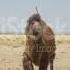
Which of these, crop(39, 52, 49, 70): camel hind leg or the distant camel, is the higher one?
the distant camel

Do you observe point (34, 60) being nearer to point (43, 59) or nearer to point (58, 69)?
point (43, 59)

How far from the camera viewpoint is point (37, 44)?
8602 mm

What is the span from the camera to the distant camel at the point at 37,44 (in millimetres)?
8561

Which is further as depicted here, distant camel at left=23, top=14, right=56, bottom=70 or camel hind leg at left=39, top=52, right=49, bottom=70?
camel hind leg at left=39, top=52, right=49, bottom=70

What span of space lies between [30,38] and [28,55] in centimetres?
42

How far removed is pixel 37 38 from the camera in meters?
8.47

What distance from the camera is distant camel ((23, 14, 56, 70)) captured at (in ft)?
28.1

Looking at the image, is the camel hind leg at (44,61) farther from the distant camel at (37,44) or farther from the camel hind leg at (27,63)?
the camel hind leg at (27,63)

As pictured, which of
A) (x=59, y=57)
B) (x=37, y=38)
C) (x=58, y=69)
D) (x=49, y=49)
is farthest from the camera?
(x=59, y=57)

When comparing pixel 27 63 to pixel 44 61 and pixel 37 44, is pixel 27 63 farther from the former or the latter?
pixel 37 44

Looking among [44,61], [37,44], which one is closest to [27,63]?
[44,61]

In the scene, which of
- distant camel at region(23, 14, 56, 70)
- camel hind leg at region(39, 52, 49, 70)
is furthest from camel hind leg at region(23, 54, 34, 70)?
camel hind leg at region(39, 52, 49, 70)

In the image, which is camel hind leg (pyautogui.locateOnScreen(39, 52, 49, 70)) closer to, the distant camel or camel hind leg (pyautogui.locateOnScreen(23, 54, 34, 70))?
the distant camel

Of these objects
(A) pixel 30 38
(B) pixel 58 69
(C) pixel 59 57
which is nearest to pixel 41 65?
(A) pixel 30 38
